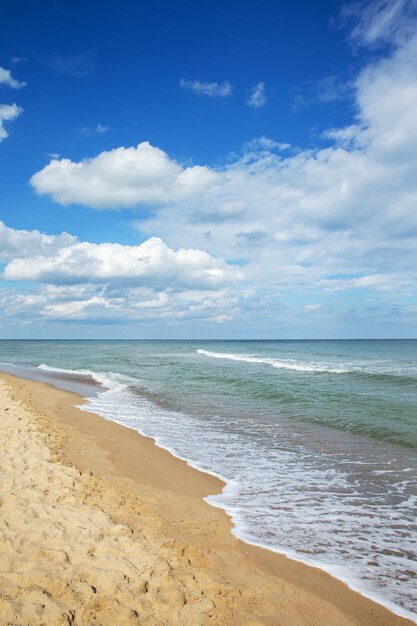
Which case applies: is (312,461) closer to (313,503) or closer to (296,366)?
(313,503)

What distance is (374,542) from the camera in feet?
18.6

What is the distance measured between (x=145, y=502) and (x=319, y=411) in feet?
34.3

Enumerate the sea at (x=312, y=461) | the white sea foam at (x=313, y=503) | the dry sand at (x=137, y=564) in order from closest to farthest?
the dry sand at (x=137, y=564), the white sea foam at (x=313, y=503), the sea at (x=312, y=461)

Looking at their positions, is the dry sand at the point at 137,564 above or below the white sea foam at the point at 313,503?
above

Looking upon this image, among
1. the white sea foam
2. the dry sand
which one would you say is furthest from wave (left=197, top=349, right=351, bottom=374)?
the dry sand

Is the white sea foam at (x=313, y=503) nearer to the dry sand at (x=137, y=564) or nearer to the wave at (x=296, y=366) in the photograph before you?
the dry sand at (x=137, y=564)

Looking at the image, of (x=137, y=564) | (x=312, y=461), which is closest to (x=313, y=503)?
(x=312, y=461)

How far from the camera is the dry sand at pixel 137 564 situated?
3.85 metres

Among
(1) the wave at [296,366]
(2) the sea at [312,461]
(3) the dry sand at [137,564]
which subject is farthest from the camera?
(1) the wave at [296,366]

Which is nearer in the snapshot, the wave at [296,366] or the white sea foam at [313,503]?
the white sea foam at [313,503]

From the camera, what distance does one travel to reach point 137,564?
459 cm

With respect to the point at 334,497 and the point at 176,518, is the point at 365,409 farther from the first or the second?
the point at 176,518

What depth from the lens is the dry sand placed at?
151 inches

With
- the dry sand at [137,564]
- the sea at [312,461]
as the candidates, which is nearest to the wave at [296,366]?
the sea at [312,461]
